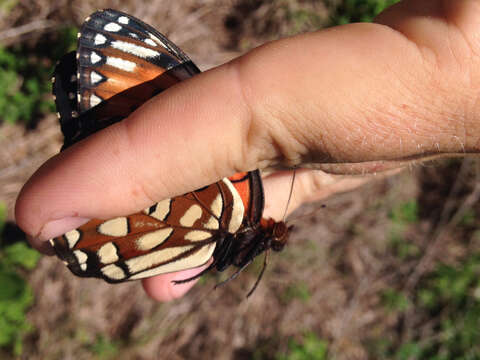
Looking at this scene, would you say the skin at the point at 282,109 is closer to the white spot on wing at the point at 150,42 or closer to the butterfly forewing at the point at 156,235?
the butterfly forewing at the point at 156,235

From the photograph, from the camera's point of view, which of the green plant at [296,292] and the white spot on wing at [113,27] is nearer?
the white spot on wing at [113,27]

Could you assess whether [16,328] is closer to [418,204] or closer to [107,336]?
[107,336]

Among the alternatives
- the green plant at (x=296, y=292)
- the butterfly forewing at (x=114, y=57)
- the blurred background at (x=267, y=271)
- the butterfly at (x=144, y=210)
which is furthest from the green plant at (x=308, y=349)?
the butterfly forewing at (x=114, y=57)

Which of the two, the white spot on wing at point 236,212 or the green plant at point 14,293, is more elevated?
the white spot on wing at point 236,212

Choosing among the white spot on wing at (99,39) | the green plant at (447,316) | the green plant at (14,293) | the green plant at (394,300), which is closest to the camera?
the white spot on wing at (99,39)

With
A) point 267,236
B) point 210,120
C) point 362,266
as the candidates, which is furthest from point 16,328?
point 362,266

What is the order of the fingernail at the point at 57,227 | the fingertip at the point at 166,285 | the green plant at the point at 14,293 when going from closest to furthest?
the fingernail at the point at 57,227 → the fingertip at the point at 166,285 → the green plant at the point at 14,293

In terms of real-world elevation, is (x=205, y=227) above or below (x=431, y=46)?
below
